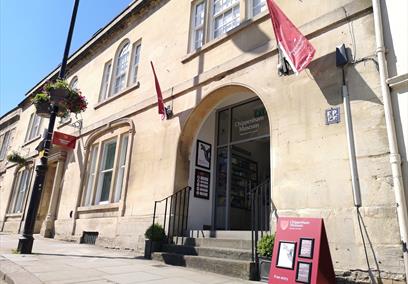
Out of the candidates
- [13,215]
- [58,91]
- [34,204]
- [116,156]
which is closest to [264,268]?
[34,204]

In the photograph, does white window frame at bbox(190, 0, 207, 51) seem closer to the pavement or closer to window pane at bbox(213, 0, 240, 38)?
window pane at bbox(213, 0, 240, 38)

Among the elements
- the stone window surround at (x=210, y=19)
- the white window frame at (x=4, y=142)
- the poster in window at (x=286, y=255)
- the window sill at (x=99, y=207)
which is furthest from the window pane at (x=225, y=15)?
the white window frame at (x=4, y=142)

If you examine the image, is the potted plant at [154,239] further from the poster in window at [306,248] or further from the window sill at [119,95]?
the window sill at [119,95]

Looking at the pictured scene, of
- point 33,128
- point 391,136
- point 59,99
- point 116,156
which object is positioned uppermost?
point 33,128

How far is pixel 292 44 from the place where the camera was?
5.88 meters

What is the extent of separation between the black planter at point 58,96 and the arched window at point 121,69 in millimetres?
3791

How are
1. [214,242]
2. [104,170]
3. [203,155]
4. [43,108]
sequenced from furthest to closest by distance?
[104,170] → [203,155] → [43,108] → [214,242]

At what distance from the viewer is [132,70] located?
38.7 feet

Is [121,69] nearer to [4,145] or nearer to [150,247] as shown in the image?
[150,247]

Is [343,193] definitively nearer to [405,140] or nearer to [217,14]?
[405,140]

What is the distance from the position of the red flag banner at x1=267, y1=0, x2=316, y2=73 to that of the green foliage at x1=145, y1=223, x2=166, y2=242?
4524 millimetres

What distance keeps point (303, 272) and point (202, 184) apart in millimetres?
4752

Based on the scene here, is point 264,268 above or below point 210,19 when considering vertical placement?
below

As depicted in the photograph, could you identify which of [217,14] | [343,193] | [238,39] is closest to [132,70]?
[217,14]
